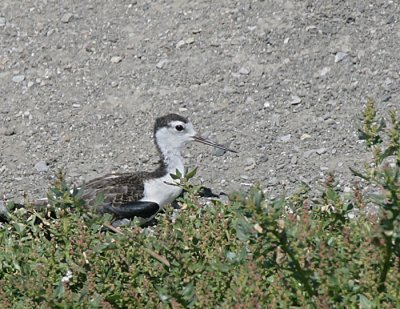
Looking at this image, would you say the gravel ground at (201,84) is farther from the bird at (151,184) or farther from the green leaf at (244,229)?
the green leaf at (244,229)

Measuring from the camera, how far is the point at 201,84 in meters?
9.95

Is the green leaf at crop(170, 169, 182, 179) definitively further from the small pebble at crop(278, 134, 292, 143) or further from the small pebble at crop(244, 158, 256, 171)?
the small pebble at crop(278, 134, 292, 143)

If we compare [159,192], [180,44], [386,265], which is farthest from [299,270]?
[180,44]

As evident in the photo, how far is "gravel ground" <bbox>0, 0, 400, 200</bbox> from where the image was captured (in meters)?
9.15

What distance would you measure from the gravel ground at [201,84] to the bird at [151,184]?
248 mm

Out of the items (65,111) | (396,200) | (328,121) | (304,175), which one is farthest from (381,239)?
(65,111)

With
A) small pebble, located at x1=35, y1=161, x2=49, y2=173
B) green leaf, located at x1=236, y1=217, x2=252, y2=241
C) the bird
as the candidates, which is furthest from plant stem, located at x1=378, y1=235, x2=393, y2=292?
small pebble, located at x1=35, y1=161, x2=49, y2=173

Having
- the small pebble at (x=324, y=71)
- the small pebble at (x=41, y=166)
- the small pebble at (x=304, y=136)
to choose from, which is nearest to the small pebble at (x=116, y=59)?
the small pebble at (x=41, y=166)

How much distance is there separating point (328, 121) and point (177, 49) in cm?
164

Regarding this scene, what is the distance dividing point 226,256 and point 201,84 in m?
3.95

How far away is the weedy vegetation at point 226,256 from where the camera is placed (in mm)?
5367

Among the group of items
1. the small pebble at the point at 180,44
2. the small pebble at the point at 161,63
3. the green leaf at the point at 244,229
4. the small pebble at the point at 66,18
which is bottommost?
the small pebble at the point at 161,63

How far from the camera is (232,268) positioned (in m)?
5.98

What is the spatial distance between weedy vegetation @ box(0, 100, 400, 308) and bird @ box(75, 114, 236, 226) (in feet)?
4.70
